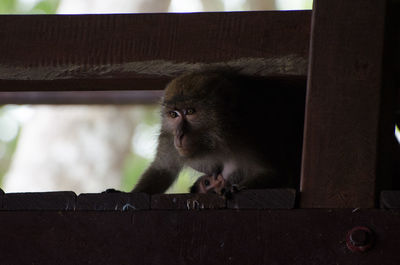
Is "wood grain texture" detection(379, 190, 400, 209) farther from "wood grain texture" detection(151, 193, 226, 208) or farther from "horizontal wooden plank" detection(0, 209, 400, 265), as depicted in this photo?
"wood grain texture" detection(151, 193, 226, 208)

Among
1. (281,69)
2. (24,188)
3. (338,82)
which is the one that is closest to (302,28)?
(281,69)

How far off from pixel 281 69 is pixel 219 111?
1173mm

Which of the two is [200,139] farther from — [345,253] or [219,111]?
[345,253]

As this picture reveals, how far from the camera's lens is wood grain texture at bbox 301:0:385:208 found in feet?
9.96

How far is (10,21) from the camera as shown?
403 cm

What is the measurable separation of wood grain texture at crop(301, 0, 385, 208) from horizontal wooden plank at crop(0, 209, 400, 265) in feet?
0.34

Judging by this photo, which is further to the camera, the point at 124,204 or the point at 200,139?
the point at 200,139

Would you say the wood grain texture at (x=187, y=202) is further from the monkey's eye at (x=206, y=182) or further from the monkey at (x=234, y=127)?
the monkey's eye at (x=206, y=182)

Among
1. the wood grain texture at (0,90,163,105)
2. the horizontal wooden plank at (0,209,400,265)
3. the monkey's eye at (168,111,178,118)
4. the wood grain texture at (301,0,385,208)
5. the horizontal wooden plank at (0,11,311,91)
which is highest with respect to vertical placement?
the wood grain texture at (0,90,163,105)

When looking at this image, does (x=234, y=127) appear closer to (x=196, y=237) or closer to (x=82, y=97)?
(x=196, y=237)

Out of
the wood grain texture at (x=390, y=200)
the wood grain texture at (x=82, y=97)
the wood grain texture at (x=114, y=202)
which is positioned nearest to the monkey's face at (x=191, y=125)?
the wood grain texture at (x=82, y=97)

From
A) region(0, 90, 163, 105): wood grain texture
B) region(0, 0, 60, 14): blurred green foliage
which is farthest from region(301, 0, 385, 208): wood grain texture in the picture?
region(0, 0, 60, 14): blurred green foliage

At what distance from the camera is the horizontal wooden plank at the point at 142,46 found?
151 inches

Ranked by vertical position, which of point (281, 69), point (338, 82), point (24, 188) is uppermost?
point (24, 188)
